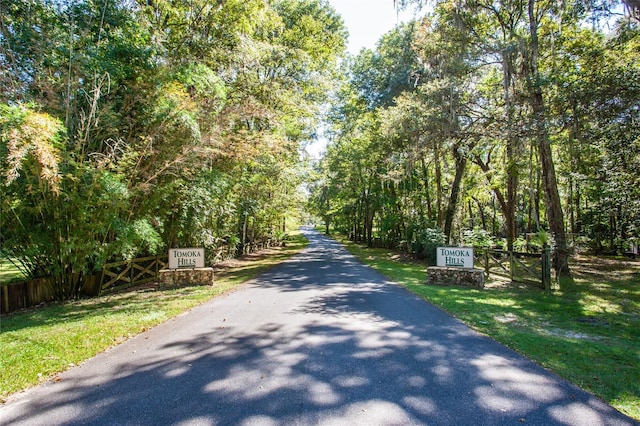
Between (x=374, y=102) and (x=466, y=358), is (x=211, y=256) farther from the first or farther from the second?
(x=374, y=102)

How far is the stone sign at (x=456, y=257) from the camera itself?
1052 centimetres

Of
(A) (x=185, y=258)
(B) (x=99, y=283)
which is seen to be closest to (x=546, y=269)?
(A) (x=185, y=258)

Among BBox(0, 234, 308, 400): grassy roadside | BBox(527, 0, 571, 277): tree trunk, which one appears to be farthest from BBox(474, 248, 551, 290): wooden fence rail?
BBox(0, 234, 308, 400): grassy roadside

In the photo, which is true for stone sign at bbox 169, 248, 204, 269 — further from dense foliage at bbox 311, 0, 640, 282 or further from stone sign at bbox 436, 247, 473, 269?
dense foliage at bbox 311, 0, 640, 282

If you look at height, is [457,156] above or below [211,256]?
above

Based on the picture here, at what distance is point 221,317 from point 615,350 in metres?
6.02

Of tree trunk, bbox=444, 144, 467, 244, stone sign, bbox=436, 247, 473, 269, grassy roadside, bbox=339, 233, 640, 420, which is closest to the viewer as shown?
grassy roadside, bbox=339, 233, 640, 420

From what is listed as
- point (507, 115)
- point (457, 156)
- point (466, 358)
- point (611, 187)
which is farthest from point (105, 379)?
point (611, 187)

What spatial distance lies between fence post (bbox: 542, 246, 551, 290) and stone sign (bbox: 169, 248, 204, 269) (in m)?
9.80

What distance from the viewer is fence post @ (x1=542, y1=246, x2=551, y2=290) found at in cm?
998

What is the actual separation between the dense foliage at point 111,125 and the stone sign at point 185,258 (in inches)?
37.7

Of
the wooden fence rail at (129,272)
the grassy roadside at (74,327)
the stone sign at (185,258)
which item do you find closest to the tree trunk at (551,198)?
the grassy roadside at (74,327)

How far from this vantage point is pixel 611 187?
1463 centimetres

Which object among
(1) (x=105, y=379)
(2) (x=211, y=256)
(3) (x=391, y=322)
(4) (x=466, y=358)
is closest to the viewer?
(1) (x=105, y=379)
